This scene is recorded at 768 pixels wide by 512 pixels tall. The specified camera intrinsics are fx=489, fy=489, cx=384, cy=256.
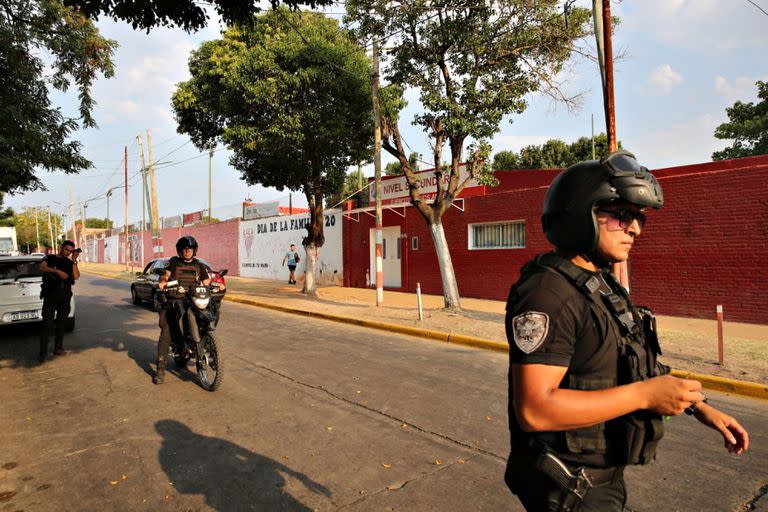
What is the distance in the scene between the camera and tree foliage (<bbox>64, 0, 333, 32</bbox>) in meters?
3.96

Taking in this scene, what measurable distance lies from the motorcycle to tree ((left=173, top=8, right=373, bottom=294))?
7.85m

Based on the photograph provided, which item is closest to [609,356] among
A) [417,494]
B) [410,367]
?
[417,494]

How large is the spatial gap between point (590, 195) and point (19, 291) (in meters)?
10.5

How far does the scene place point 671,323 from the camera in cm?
970

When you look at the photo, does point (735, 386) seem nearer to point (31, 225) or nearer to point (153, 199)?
point (153, 199)

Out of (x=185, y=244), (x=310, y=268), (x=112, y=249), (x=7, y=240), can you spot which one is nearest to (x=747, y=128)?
(x=310, y=268)

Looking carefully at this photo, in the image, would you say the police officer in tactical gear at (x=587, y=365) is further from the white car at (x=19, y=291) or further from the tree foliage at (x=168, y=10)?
the white car at (x=19, y=291)

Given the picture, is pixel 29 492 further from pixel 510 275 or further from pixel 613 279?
pixel 510 275

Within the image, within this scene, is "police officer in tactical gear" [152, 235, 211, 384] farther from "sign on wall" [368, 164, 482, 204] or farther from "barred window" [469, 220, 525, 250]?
"sign on wall" [368, 164, 482, 204]

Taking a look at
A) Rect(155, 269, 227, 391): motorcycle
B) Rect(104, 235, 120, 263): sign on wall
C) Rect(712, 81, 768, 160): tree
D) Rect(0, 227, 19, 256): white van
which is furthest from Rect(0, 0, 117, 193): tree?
Rect(104, 235, 120, 263): sign on wall

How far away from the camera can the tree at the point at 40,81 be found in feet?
25.2

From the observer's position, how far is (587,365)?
139 cm

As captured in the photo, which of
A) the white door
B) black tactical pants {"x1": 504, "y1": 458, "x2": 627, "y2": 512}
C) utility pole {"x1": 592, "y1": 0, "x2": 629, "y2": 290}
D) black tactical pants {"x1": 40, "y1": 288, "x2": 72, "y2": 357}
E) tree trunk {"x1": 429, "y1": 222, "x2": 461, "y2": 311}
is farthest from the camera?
the white door

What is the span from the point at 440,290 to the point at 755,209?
8.49 meters
